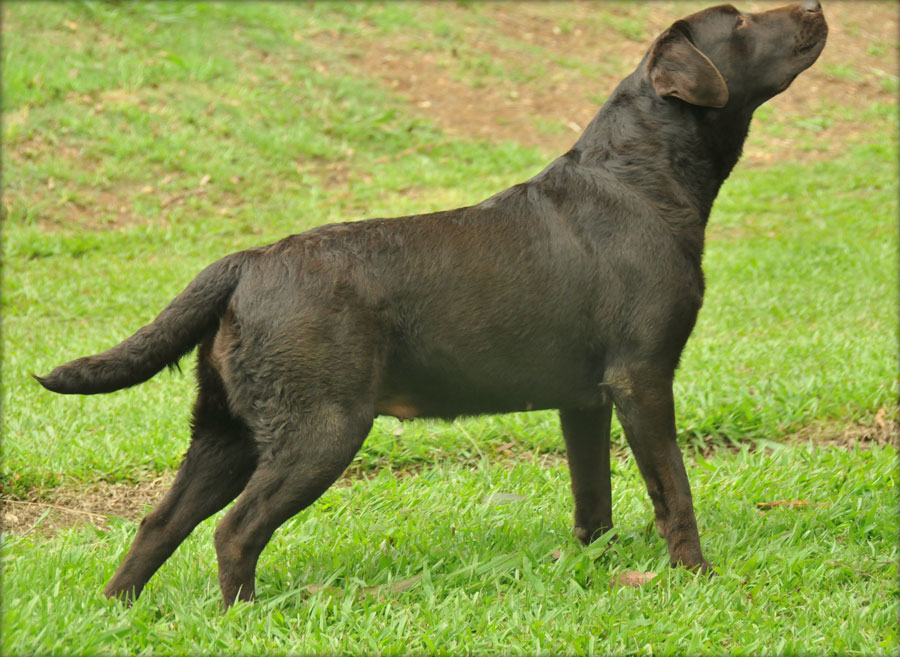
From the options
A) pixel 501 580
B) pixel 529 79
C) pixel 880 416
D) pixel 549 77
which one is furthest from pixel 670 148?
pixel 549 77

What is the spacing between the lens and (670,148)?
4004mm

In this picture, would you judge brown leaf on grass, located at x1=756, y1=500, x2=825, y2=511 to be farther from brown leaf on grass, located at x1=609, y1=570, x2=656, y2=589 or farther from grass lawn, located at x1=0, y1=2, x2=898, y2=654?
→ brown leaf on grass, located at x1=609, y1=570, x2=656, y2=589

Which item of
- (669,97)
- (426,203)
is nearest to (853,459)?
(669,97)

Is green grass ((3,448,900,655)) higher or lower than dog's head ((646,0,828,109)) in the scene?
lower

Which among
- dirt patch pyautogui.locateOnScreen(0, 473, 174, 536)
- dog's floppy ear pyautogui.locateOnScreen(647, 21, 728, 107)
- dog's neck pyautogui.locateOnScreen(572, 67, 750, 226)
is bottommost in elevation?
dirt patch pyautogui.locateOnScreen(0, 473, 174, 536)

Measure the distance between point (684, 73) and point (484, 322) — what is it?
1.29m

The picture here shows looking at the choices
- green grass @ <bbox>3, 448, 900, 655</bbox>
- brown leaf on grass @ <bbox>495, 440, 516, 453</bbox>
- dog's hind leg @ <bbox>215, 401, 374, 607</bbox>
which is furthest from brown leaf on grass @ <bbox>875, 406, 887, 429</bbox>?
dog's hind leg @ <bbox>215, 401, 374, 607</bbox>

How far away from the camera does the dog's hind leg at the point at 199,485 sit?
3.61 metres

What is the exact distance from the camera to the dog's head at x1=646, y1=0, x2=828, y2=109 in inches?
155

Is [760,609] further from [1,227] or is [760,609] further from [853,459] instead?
[1,227]

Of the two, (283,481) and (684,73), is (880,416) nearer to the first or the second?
(684,73)

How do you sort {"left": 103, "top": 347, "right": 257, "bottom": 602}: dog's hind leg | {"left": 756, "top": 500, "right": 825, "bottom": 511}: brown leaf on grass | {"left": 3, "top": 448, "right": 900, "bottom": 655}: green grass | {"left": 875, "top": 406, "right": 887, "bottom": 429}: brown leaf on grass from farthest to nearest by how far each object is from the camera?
{"left": 875, "top": 406, "right": 887, "bottom": 429}: brown leaf on grass < {"left": 756, "top": 500, "right": 825, "bottom": 511}: brown leaf on grass < {"left": 103, "top": 347, "right": 257, "bottom": 602}: dog's hind leg < {"left": 3, "top": 448, "right": 900, "bottom": 655}: green grass

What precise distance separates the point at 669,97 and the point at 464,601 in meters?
2.12

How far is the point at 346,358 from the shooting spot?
3.47 metres
